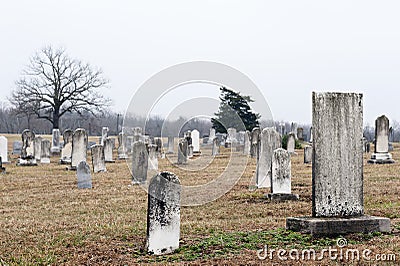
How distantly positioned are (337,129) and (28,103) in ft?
173

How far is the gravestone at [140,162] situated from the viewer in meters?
18.8

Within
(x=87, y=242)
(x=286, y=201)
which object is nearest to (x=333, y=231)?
(x=87, y=242)

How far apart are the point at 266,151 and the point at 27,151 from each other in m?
18.0

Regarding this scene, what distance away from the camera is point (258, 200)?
1363cm

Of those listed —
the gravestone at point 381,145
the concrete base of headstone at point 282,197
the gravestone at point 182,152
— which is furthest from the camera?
the gravestone at point 182,152

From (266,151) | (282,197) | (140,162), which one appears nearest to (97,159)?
(140,162)

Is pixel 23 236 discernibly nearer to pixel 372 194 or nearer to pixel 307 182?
pixel 372 194

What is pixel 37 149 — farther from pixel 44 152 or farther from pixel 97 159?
pixel 97 159

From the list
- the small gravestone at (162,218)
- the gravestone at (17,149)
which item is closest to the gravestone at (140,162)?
the small gravestone at (162,218)

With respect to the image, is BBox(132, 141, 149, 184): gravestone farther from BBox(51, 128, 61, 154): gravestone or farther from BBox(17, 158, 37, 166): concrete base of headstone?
BBox(51, 128, 61, 154): gravestone

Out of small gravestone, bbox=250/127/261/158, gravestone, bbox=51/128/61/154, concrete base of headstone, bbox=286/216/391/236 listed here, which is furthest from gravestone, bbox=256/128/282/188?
gravestone, bbox=51/128/61/154

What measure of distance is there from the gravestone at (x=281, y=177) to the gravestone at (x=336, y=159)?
478 centimetres

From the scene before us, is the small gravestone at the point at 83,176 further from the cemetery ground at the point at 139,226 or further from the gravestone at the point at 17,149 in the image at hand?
the gravestone at the point at 17,149

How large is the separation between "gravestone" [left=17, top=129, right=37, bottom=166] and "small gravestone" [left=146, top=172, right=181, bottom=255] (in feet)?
76.7
